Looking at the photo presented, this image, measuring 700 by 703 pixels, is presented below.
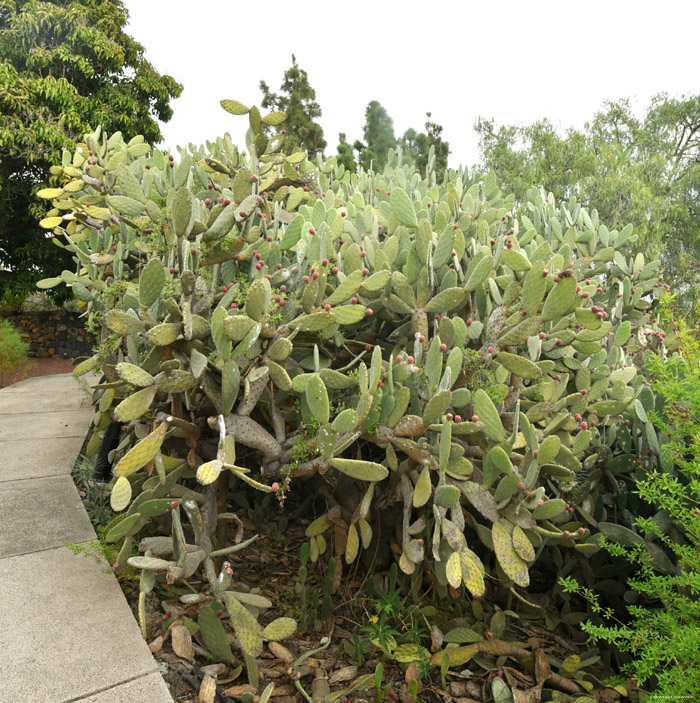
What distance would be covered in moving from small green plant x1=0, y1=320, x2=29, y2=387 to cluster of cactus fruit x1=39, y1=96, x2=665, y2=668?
8260mm

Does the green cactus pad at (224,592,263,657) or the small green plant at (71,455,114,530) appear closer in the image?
the green cactus pad at (224,592,263,657)

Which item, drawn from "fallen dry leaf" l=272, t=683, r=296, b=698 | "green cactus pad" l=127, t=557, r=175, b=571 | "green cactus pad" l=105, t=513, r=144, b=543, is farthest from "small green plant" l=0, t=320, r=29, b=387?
"fallen dry leaf" l=272, t=683, r=296, b=698

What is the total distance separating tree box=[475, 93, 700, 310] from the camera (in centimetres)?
1495

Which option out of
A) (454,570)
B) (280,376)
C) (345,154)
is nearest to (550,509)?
(454,570)

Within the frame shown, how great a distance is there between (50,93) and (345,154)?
8868 mm

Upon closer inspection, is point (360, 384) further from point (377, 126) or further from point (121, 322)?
point (377, 126)

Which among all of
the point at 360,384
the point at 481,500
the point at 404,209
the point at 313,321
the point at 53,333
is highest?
the point at 404,209

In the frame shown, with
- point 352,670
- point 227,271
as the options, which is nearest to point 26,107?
point 227,271

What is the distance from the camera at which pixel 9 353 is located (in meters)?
10.9

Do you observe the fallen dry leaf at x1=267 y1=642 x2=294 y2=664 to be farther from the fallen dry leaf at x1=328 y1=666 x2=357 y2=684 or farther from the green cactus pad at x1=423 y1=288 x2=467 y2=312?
the green cactus pad at x1=423 y1=288 x2=467 y2=312

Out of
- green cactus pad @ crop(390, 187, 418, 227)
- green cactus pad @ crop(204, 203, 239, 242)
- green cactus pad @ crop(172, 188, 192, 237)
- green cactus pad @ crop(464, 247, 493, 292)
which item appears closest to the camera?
green cactus pad @ crop(172, 188, 192, 237)

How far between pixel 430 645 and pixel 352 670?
0.48 metres

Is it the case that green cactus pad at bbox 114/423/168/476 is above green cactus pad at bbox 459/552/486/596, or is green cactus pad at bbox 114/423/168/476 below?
above

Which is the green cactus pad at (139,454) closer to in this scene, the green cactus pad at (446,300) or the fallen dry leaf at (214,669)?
the fallen dry leaf at (214,669)
